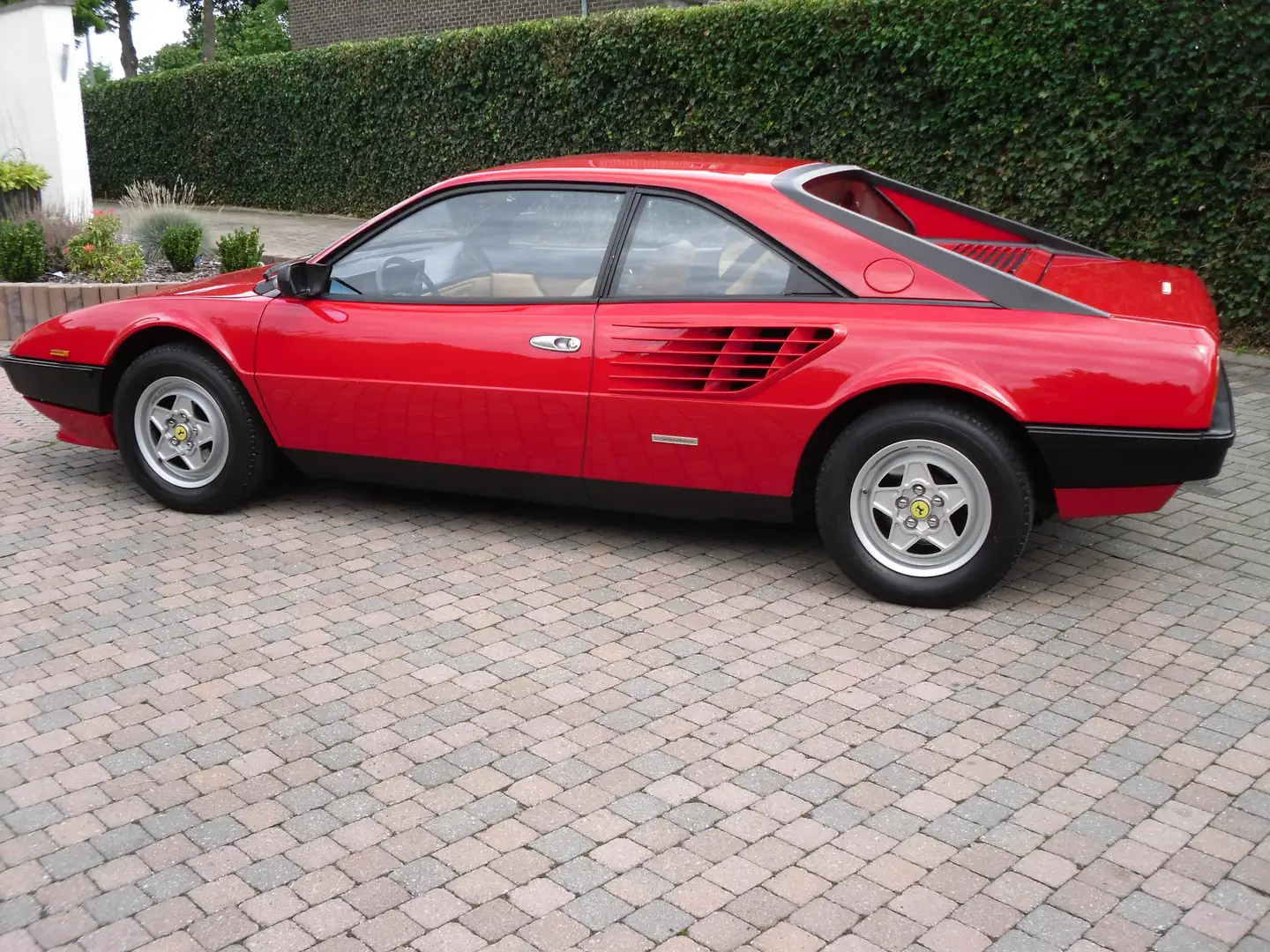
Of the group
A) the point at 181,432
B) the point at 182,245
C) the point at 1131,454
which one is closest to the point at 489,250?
the point at 181,432

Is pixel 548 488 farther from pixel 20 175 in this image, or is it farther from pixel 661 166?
pixel 20 175

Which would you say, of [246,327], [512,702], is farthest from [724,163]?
[512,702]

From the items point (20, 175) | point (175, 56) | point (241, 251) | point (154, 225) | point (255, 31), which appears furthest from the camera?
point (175, 56)

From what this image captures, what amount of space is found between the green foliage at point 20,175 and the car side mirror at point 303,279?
8250 mm

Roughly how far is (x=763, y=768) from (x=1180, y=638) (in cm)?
180

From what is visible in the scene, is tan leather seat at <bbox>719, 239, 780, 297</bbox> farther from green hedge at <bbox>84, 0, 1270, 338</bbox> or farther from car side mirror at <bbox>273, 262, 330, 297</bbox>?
green hedge at <bbox>84, 0, 1270, 338</bbox>

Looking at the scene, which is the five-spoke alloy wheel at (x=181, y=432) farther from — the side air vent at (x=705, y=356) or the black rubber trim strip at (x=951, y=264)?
the black rubber trim strip at (x=951, y=264)

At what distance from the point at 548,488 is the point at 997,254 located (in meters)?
2.16

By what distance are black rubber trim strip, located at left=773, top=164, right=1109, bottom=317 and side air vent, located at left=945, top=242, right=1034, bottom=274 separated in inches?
15.0

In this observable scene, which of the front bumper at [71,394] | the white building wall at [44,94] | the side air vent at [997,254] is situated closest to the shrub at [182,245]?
the white building wall at [44,94]

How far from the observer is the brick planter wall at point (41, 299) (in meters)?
9.70

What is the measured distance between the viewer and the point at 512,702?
13.2ft

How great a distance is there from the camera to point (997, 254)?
5.42 metres

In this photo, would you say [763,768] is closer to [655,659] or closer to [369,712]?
[655,659]
